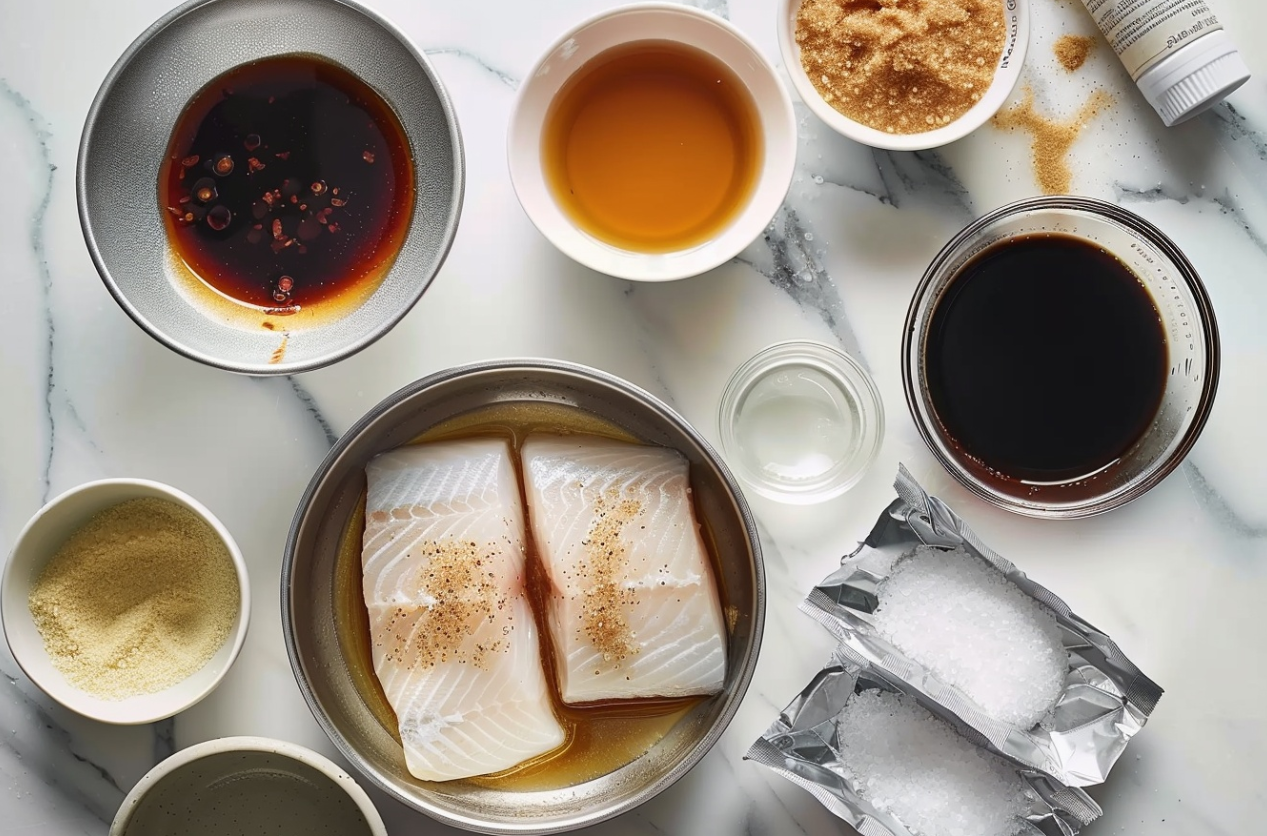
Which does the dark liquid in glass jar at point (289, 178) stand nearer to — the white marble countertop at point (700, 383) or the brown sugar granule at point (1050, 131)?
the white marble countertop at point (700, 383)

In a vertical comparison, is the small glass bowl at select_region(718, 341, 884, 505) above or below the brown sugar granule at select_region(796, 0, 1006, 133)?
below

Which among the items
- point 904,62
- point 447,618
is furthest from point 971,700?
point 904,62

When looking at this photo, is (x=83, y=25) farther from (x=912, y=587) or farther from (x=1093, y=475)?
(x=1093, y=475)

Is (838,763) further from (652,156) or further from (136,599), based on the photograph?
(136,599)

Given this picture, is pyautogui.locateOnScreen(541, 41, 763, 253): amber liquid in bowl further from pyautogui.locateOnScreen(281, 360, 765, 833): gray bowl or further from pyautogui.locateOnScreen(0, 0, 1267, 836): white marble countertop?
pyautogui.locateOnScreen(281, 360, 765, 833): gray bowl

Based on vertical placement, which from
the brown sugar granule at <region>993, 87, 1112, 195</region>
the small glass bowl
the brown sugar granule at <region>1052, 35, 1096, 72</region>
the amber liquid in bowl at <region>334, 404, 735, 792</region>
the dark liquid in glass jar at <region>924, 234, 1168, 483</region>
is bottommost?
the amber liquid in bowl at <region>334, 404, 735, 792</region>

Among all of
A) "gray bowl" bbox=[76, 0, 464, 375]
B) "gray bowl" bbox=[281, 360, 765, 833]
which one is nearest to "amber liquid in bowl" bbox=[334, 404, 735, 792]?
"gray bowl" bbox=[281, 360, 765, 833]

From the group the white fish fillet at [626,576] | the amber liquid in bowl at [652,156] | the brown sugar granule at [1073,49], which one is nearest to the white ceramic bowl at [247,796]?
the white fish fillet at [626,576]

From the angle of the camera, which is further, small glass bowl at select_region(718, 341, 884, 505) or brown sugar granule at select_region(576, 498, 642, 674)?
small glass bowl at select_region(718, 341, 884, 505)
